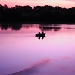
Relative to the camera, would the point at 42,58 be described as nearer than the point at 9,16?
Yes

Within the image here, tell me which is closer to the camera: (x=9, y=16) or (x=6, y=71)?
(x=6, y=71)

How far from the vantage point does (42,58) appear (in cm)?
2005

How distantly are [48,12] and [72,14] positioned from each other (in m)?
7.41

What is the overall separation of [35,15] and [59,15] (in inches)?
307

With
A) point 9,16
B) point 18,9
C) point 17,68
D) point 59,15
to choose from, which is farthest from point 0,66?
point 18,9

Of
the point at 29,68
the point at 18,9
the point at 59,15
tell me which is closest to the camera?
the point at 29,68

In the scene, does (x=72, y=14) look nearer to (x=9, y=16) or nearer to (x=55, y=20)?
(x=55, y=20)

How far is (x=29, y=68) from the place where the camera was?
16016 millimetres

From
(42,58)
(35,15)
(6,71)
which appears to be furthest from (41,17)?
(6,71)

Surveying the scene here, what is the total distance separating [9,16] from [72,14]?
65.9 ft

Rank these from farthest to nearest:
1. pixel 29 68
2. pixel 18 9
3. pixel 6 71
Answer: pixel 18 9, pixel 29 68, pixel 6 71

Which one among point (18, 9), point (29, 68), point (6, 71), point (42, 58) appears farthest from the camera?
point (18, 9)

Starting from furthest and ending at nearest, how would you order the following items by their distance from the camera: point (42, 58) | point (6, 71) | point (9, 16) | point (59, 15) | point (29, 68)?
1. point (59, 15)
2. point (9, 16)
3. point (42, 58)
4. point (29, 68)
5. point (6, 71)

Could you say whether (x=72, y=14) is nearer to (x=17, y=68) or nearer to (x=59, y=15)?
(x=59, y=15)
